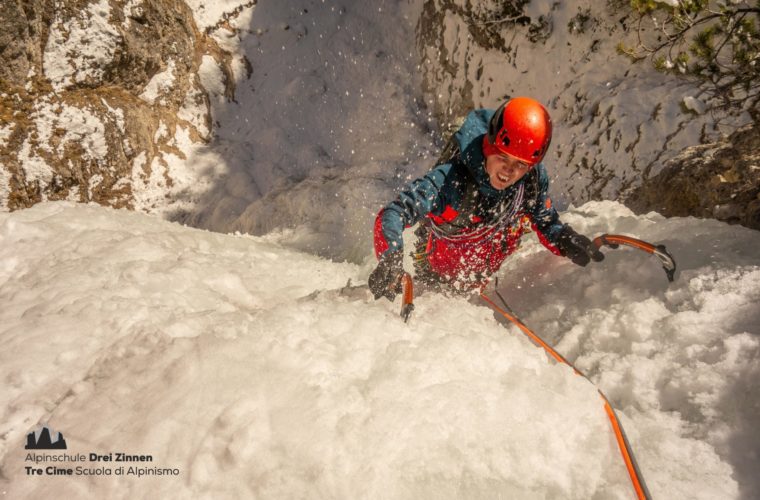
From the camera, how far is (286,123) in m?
6.63

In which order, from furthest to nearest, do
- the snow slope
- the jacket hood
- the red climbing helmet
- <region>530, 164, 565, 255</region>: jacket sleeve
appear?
A: <region>530, 164, 565, 255</region>: jacket sleeve, the jacket hood, the red climbing helmet, the snow slope

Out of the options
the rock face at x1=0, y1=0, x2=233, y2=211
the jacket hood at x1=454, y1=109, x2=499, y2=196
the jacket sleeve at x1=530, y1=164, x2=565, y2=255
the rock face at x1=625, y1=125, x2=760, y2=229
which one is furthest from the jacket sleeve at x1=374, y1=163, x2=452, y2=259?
the rock face at x1=0, y1=0, x2=233, y2=211

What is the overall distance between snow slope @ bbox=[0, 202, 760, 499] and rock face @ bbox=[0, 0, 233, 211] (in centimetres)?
230

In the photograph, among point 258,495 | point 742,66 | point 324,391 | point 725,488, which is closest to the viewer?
point 258,495

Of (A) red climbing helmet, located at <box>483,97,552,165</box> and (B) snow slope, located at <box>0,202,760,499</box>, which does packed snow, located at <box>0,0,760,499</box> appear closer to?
(B) snow slope, located at <box>0,202,760,499</box>

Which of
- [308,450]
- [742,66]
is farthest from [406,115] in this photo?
[308,450]

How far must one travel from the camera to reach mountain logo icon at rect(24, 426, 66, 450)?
1.35 meters

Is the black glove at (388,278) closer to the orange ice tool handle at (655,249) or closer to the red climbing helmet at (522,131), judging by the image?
the red climbing helmet at (522,131)

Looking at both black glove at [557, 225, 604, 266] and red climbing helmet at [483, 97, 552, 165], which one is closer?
red climbing helmet at [483, 97, 552, 165]

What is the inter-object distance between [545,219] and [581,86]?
11.2ft

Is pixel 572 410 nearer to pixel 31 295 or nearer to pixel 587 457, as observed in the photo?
pixel 587 457

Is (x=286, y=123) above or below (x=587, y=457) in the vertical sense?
above

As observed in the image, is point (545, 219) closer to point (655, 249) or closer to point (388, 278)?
point (655, 249)

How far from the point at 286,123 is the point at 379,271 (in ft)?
16.9
